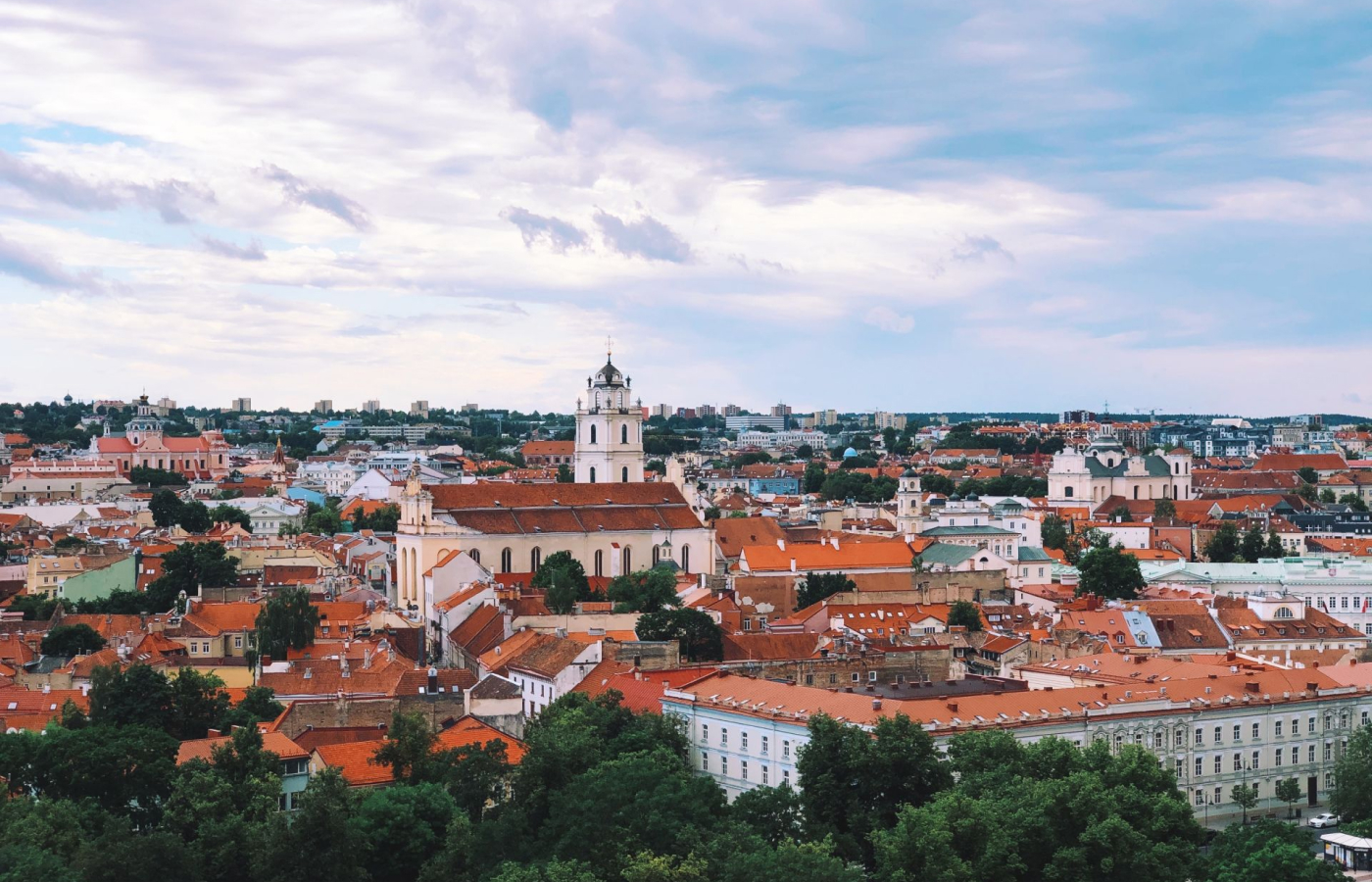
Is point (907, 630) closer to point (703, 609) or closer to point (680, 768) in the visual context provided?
point (703, 609)

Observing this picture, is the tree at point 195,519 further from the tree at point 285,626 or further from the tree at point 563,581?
the tree at point 285,626

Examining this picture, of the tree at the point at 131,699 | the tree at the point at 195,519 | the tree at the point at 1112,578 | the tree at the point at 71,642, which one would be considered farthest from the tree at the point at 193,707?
the tree at the point at 195,519

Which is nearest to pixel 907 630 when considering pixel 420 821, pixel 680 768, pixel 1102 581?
pixel 1102 581

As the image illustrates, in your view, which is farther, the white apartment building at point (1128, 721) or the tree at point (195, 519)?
the tree at point (195, 519)

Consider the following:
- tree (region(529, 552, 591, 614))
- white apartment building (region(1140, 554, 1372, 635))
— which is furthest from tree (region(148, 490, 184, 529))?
white apartment building (region(1140, 554, 1372, 635))

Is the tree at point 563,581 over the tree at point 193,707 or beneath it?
over
